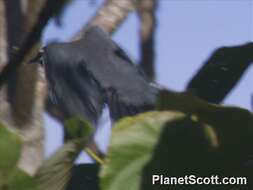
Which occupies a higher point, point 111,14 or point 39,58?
point 39,58

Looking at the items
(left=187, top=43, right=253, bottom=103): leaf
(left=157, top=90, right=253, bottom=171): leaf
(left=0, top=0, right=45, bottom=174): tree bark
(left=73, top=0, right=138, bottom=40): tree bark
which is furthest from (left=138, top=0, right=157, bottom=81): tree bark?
(left=157, top=90, right=253, bottom=171): leaf

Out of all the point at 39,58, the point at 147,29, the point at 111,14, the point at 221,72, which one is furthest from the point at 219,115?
the point at 147,29

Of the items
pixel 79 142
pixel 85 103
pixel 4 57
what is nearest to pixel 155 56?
pixel 4 57

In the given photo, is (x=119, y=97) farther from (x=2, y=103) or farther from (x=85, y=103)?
(x=2, y=103)

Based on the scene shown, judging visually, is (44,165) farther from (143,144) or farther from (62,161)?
(143,144)

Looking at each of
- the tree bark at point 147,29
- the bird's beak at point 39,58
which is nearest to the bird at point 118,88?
the bird's beak at point 39,58

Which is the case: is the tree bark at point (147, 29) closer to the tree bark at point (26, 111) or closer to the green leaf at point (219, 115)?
the tree bark at point (26, 111)
